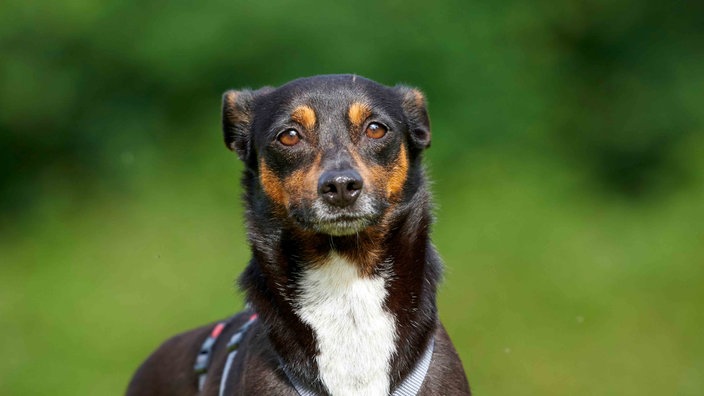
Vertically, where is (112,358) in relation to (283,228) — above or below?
below

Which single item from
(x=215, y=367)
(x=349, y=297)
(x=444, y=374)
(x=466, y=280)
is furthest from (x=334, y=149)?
(x=466, y=280)

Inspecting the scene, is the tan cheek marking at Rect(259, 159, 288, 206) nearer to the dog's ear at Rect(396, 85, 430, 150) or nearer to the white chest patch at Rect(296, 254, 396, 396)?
the white chest patch at Rect(296, 254, 396, 396)

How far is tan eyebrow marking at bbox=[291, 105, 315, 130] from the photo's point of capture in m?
4.54

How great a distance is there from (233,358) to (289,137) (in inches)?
34.0

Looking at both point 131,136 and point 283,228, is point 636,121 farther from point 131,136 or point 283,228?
point 283,228

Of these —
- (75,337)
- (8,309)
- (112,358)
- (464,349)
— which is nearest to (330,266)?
(464,349)

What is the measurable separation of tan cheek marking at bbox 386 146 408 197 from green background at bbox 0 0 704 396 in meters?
4.29

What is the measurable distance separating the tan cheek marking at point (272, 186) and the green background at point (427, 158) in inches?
173

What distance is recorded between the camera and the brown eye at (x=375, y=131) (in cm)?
456

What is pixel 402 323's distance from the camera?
439 cm

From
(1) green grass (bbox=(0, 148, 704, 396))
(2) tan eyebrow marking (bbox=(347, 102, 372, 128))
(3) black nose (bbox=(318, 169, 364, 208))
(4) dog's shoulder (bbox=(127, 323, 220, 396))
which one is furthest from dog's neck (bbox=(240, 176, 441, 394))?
A: (1) green grass (bbox=(0, 148, 704, 396))

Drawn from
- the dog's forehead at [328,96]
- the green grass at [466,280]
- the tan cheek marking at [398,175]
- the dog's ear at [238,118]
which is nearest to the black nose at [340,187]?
the tan cheek marking at [398,175]

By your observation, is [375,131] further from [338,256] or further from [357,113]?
[338,256]

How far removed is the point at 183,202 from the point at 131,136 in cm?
108
